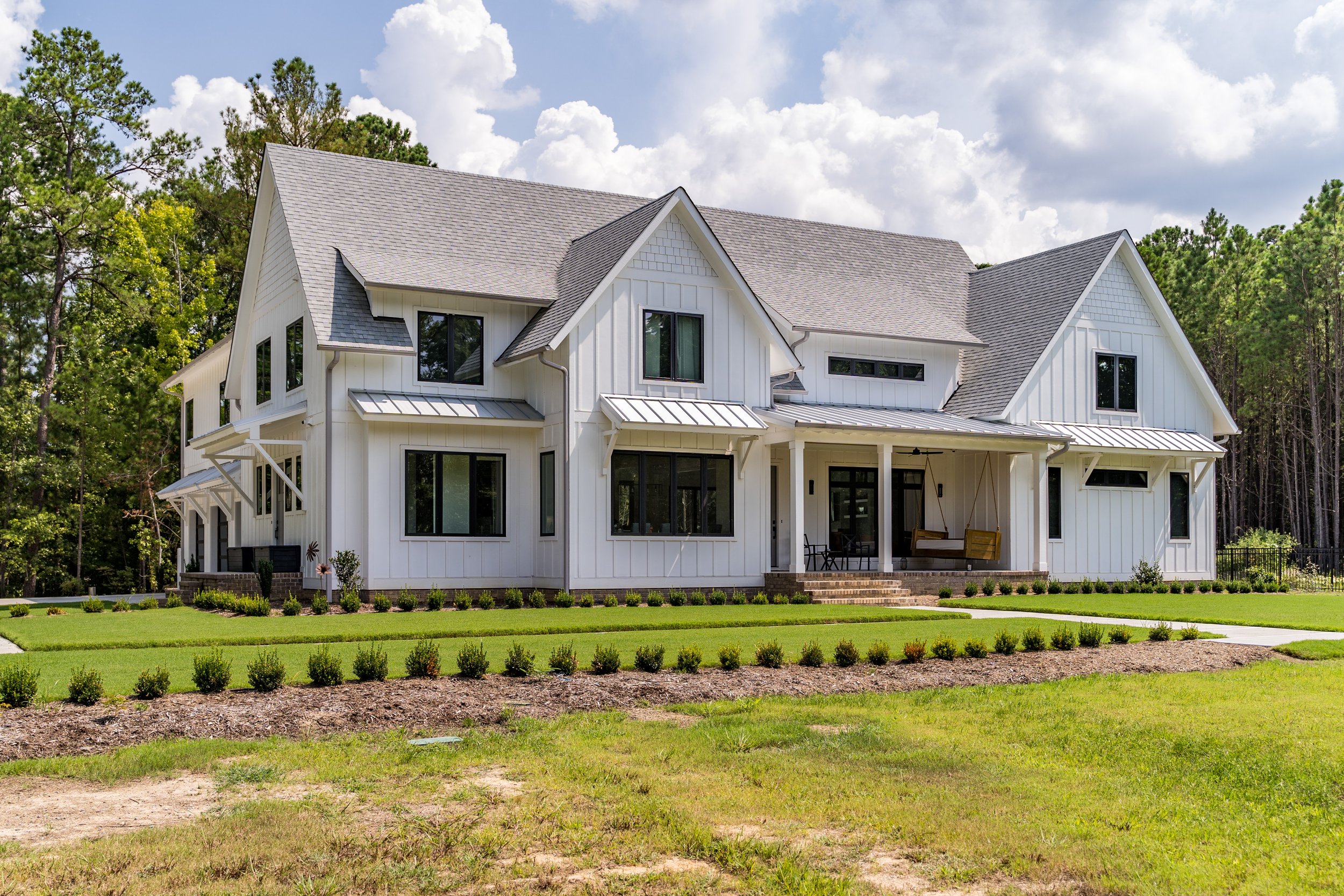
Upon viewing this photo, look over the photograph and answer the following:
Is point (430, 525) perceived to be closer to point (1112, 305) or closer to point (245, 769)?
point (245, 769)

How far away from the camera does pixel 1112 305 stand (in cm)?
2864

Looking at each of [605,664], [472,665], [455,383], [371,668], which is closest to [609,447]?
[455,383]

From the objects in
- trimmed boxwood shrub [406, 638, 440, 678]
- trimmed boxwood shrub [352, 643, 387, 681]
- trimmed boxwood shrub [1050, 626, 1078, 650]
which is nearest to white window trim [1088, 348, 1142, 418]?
trimmed boxwood shrub [1050, 626, 1078, 650]

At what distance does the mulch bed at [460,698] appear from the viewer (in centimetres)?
847

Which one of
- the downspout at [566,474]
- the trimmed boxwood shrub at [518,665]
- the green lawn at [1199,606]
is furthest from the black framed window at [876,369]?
the trimmed boxwood shrub at [518,665]

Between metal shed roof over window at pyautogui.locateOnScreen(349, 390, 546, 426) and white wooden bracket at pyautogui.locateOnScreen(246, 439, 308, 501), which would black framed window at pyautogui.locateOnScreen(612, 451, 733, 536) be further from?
white wooden bracket at pyautogui.locateOnScreen(246, 439, 308, 501)

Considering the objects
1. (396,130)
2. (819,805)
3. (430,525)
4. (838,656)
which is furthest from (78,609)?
(396,130)

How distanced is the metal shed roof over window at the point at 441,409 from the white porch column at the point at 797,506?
483 cm

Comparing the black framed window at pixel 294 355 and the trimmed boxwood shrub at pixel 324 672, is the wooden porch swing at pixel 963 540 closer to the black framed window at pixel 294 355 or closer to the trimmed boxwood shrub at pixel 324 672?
the black framed window at pixel 294 355

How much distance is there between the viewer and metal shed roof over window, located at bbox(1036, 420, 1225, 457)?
88.1 ft

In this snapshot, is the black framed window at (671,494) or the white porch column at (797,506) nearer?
the black framed window at (671,494)

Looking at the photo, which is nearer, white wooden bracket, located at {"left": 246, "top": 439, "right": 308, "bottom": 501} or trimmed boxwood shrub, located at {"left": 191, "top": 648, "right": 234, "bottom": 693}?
trimmed boxwood shrub, located at {"left": 191, "top": 648, "right": 234, "bottom": 693}

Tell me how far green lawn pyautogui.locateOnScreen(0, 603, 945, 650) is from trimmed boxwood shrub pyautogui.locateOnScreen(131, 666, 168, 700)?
4.58 metres

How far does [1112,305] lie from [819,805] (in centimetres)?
2478
